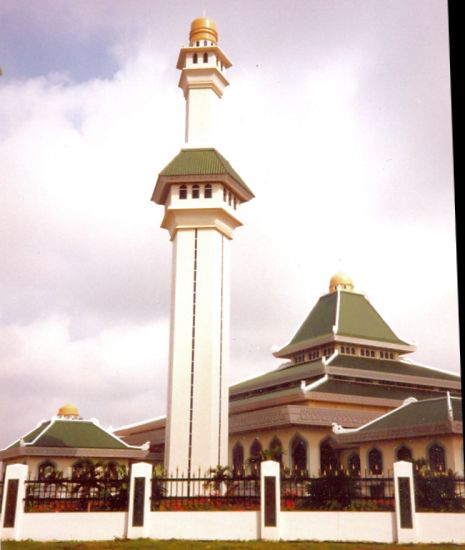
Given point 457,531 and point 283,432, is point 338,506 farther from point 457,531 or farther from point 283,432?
point 283,432

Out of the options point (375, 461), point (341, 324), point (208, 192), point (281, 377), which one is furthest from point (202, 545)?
point (341, 324)

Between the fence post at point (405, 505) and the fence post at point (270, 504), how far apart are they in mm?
2914

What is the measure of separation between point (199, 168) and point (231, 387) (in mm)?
15015

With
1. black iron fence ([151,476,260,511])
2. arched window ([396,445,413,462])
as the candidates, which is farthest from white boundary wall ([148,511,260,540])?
arched window ([396,445,413,462])

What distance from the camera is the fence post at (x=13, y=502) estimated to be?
16.6 meters

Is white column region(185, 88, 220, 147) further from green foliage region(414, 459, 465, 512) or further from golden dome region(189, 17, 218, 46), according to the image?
green foliage region(414, 459, 465, 512)

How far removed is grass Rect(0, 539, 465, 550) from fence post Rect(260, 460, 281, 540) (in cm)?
55

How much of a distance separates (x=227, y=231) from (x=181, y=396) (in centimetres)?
692

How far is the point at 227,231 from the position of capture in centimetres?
2681

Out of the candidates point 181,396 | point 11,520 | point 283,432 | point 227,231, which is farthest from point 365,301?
point 11,520

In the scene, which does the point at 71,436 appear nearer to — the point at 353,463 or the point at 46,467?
the point at 46,467

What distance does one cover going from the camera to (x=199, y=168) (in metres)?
26.7

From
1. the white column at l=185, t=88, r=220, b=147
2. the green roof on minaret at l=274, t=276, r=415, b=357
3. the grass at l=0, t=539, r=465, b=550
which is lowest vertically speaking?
the grass at l=0, t=539, r=465, b=550

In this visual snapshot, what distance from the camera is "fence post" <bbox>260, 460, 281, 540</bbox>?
16.7 meters
